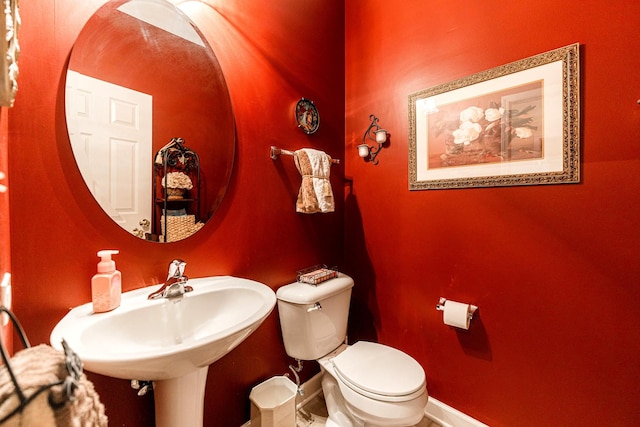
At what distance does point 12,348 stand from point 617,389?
2.05 meters

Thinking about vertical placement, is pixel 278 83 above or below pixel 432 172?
above

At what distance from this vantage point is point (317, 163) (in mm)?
1521

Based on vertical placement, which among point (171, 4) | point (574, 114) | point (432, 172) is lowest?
point (432, 172)

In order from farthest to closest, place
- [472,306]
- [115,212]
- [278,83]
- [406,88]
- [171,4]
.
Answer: [406,88] < [278,83] < [472,306] < [171,4] < [115,212]

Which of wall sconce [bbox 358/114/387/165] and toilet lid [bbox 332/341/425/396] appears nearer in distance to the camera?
toilet lid [bbox 332/341/425/396]

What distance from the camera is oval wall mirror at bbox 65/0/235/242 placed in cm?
90

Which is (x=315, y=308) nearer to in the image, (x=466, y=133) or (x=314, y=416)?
(x=314, y=416)

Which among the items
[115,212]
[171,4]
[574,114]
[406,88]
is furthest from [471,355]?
[171,4]

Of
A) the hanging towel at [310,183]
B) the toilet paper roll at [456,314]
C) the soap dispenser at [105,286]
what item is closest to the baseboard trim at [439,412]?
the toilet paper roll at [456,314]

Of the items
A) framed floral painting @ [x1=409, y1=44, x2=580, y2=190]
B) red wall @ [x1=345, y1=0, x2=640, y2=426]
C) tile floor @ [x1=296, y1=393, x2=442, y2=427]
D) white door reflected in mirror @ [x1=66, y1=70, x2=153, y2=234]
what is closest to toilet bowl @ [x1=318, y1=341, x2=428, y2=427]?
tile floor @ [x1=296, y1=393, x2=442, y2=427]

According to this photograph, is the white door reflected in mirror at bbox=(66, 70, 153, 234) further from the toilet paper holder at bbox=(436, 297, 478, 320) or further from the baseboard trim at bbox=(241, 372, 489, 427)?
the toilet paper holder at bbox=(436, 297, 478, 320)

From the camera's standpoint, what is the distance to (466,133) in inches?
54.6

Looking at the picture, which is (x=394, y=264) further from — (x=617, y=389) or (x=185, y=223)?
(x=185, y=223)

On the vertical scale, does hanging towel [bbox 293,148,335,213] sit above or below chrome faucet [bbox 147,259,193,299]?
above
